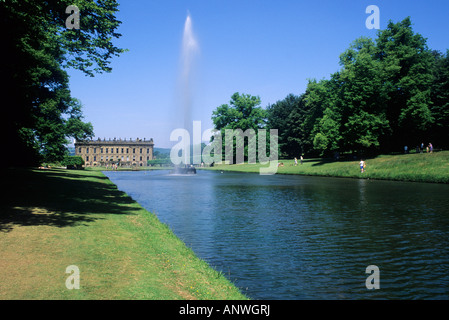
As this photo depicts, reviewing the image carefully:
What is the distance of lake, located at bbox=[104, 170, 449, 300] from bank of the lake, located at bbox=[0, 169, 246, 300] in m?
1.01

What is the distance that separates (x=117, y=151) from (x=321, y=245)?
601 ft

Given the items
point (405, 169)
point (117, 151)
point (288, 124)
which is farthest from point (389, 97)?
point (117, 151)

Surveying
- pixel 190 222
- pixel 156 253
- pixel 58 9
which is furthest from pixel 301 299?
pixel 58 9

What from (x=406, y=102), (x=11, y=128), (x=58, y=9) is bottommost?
(x=11, y=128)

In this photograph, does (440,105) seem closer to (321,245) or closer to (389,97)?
(389,97)

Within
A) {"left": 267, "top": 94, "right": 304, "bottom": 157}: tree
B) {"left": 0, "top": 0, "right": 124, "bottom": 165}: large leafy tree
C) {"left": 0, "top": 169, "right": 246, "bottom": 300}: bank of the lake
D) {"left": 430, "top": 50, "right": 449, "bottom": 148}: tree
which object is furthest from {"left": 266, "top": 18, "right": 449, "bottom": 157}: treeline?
{"left": 0, "top": 169, "right": 246, "bottom": 300}: bank of the lake

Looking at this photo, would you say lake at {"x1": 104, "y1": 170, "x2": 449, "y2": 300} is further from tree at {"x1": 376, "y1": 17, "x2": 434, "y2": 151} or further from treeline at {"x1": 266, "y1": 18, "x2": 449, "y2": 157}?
tree at {"x1": 376, "y1": 17, "x2": 434, "y2": 151}

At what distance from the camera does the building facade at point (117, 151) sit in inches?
7018

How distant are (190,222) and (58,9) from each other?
11478 millimetres

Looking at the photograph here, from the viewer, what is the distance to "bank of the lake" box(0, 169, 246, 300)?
6.45 metres

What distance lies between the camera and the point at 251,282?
808cm

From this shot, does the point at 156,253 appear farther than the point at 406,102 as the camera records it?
No

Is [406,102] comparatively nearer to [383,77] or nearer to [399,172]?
[383,77]

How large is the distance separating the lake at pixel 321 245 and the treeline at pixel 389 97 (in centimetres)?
3886
